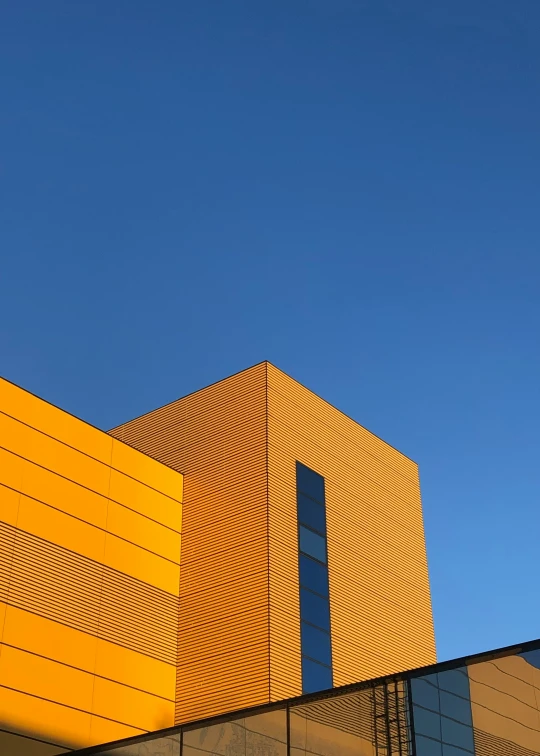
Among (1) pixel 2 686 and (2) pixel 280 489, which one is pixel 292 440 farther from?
(1) pixel 2 686

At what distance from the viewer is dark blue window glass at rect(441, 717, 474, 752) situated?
13797 millimetres

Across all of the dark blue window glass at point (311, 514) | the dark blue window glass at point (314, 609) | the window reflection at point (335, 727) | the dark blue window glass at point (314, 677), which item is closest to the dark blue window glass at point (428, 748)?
the window reflection at point (335, 727)

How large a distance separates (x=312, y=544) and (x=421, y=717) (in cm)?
1574

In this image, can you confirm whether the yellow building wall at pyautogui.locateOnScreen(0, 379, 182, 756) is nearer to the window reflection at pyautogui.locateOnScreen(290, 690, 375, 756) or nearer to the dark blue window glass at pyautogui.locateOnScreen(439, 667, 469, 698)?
the window reflection at pyautogui.locateOnScreen(290, 690, 375, 756)

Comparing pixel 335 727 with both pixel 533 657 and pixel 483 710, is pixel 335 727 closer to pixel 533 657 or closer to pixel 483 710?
pixel 483 710

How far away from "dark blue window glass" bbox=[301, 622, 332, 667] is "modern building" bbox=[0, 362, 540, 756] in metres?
0.06

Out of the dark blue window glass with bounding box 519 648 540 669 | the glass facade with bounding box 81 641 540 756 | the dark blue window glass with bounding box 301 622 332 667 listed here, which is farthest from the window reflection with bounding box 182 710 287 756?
the dark blue window glass with bounding box 301 622 332 667

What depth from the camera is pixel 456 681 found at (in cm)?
1439

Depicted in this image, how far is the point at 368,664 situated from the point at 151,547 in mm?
7716

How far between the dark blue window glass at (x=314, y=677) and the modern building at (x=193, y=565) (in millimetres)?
58

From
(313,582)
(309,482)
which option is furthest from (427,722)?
(309,482)

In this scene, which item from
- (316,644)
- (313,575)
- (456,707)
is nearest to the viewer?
(456,707)

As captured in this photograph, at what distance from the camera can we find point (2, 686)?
23.0 m

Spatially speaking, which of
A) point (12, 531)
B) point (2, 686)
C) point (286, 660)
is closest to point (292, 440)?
point (286, 660)
